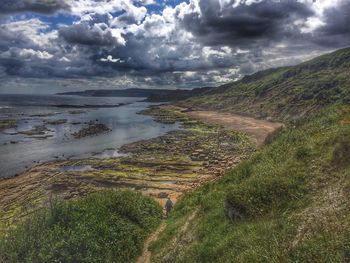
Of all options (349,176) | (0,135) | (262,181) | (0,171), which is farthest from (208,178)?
(0,135)

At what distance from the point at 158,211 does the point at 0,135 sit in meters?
89.1

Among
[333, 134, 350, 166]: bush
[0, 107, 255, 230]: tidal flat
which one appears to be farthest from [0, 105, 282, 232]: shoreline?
[333, 134, 350, 166]: bush

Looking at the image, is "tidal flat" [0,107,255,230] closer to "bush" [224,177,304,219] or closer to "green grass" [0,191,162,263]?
"green grass" [0,191,162,263]

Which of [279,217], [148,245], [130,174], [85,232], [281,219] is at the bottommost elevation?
[130,174]

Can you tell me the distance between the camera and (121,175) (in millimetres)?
58312

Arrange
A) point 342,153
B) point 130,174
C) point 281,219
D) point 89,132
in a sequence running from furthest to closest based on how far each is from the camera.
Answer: point 89,132
point 130,174
point 342,153
point 281,219

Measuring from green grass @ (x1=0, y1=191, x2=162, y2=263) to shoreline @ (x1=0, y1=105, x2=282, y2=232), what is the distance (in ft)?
38.6

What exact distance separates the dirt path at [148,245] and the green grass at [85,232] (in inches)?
17.8

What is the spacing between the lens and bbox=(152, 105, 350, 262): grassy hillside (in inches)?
541

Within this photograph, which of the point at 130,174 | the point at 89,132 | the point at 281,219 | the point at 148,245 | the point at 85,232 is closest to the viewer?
the point at 281,219

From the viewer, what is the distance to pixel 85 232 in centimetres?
2538

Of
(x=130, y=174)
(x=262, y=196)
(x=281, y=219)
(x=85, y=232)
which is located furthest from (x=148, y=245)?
(x=130, y=174)

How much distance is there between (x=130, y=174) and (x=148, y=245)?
30.7 meters

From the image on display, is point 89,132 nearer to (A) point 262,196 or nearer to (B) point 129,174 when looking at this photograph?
(B) point 129,174
